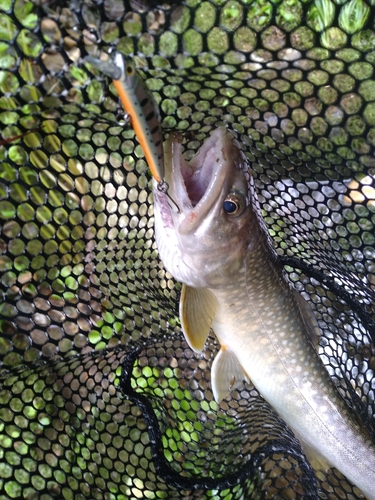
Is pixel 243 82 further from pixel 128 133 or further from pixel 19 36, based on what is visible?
pixel 19 36

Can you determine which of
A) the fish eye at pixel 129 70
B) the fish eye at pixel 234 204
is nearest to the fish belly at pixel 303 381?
the fish eye at pixel 234 204

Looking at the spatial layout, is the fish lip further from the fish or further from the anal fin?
the anal fin

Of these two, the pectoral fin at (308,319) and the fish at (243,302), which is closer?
the fish at (243,302)

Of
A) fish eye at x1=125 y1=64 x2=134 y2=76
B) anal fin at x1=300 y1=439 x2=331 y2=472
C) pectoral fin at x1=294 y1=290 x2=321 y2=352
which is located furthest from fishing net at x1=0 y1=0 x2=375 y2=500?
pectoral fin at x1=294 y1=290 x2=321 y2=352

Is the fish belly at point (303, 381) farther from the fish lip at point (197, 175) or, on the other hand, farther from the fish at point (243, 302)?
the fish lip at point (197, 175)

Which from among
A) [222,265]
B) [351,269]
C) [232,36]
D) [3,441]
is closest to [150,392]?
[3,441]

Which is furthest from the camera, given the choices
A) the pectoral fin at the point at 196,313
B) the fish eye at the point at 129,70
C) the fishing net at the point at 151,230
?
the pectoral fin at the point at 196,313
